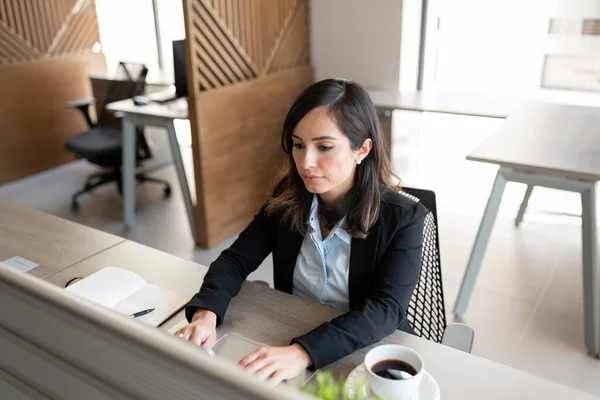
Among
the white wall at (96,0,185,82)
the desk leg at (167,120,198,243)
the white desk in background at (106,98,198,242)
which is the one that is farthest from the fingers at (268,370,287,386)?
the white wall at (96,0,185,82)

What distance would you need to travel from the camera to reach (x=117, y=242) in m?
1.61

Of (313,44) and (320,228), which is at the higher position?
(313,44)

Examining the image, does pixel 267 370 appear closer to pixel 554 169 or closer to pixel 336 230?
pixel 336 230

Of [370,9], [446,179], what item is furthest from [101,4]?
[446,179]

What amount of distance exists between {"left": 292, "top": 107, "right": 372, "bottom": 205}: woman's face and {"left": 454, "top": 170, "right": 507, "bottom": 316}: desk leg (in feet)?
3.82

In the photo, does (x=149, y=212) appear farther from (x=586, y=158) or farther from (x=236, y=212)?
(x=586, y=158)

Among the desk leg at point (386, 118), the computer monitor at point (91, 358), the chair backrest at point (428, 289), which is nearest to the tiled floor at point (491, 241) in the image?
the desk leg at point (386, 118)

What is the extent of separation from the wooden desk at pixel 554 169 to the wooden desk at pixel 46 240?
4.74ft

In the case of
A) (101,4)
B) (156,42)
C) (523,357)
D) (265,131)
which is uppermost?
(101,4)

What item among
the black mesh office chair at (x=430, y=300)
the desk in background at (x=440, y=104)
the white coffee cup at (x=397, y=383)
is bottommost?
the black mesh office chair at (x=430, y=300)

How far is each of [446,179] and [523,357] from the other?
1.89 m

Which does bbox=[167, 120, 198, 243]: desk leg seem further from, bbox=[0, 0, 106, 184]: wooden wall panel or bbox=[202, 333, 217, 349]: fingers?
bbox=[202, 333, 217, 349]: fingers

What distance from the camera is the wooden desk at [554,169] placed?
6.68ft

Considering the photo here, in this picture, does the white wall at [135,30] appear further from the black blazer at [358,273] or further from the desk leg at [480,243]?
the black blazer at [358,273]
